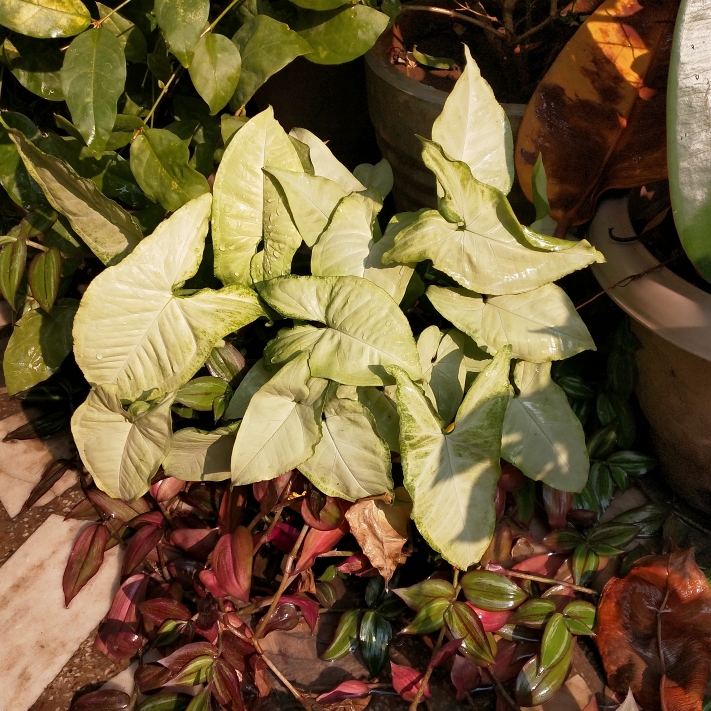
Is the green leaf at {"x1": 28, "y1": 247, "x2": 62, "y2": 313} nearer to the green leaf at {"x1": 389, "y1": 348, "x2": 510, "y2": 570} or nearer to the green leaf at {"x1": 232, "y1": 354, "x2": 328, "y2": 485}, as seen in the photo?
the green leaf at {"x1": 232, "y1": 354, "x2": 328, "y2": 485}

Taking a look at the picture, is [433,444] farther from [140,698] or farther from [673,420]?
[140,698]

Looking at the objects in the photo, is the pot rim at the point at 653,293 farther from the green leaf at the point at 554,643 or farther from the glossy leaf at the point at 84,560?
the glossy leaf at the point at 84,560

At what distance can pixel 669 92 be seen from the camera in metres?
0.85

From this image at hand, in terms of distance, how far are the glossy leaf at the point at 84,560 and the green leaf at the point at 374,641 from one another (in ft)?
1.52

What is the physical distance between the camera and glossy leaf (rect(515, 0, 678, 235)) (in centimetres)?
101

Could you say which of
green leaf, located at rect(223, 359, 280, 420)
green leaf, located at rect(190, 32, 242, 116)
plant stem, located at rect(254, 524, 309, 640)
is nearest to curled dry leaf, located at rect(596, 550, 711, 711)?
plant stem, located at rect(254, 524, 309, 640)

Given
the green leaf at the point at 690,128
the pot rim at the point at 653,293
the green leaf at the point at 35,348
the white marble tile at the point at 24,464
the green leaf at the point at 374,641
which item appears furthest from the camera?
the white marble tile at the point at 24,464

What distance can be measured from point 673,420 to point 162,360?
0.83 meters

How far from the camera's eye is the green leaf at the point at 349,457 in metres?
0.96

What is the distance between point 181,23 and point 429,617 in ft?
2.98

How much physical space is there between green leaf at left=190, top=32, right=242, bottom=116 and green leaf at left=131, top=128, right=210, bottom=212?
0.09 m

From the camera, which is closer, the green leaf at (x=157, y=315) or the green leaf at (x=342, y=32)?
the green leaf at (x=157, y=315)

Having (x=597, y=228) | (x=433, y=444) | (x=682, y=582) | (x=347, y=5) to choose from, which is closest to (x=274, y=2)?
(x=347, y=5)

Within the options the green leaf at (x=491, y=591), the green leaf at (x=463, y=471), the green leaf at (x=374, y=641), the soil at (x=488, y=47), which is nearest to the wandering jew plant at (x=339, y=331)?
the green leaf at (x=463, y=471)
